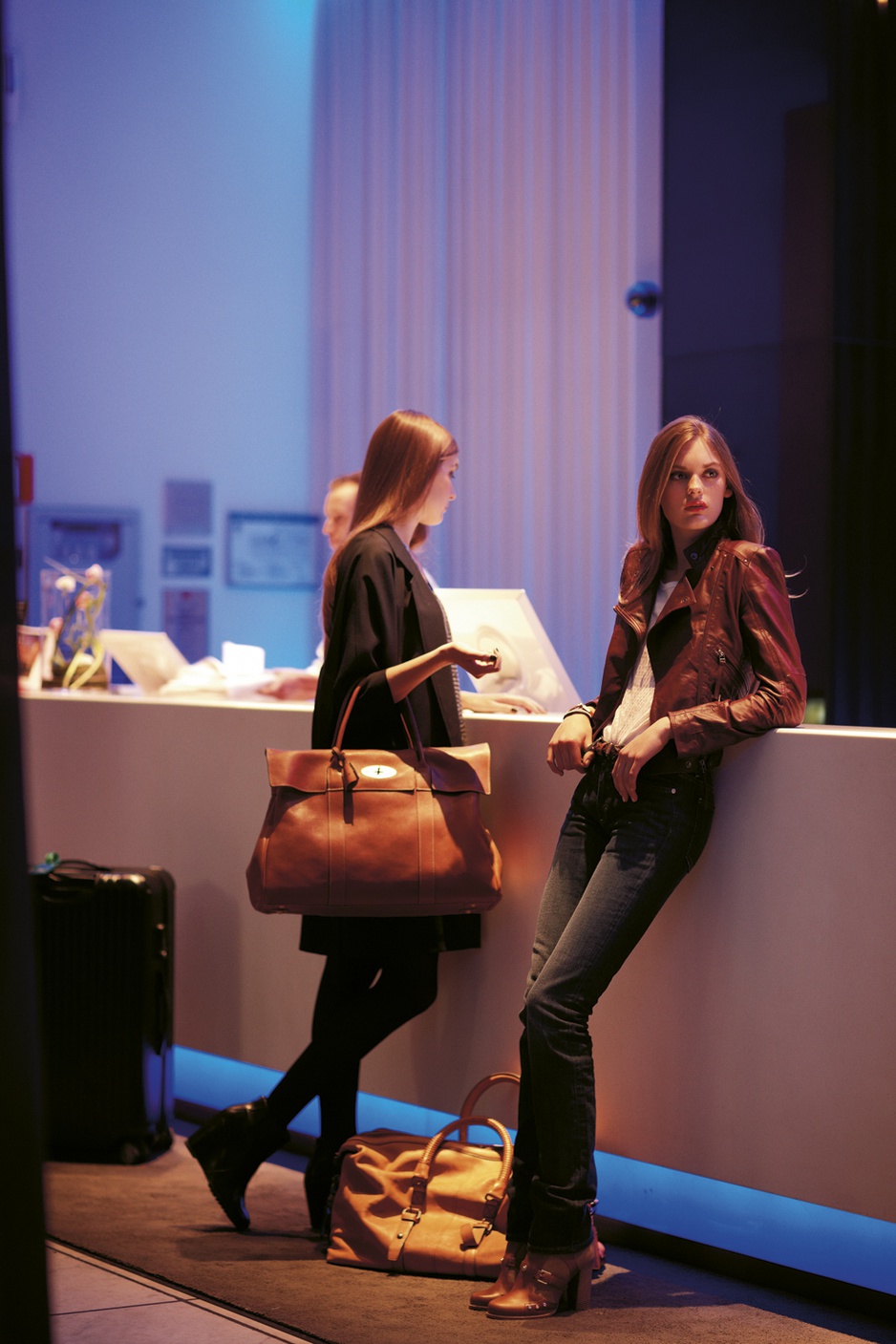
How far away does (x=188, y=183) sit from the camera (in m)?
7.13

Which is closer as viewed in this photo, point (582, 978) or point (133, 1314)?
point (582, 978)

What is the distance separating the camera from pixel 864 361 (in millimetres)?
4625

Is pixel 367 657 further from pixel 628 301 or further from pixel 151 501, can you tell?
pixel 151 501

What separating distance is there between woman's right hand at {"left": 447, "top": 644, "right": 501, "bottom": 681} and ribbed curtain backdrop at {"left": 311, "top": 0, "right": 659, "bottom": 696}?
3.54 meters

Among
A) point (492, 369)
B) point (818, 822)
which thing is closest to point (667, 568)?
point (818, 822)

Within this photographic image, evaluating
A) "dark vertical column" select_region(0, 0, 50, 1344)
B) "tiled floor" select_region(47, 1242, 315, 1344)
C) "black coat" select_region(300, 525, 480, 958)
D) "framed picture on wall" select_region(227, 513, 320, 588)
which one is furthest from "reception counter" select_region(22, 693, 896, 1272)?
"framed picture on wall" select_region(227, 513, 320, 588)

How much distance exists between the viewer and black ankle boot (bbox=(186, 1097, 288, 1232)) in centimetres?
288

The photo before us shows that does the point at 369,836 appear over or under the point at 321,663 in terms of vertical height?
under

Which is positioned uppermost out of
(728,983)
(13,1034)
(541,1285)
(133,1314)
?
(13,1034)

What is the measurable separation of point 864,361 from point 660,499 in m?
2.44

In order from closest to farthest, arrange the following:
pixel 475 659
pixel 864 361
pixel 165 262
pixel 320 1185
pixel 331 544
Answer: pixel 475 659, pixel 320 1185, pixel 331 544, pixel 864 361, pixel 165 262

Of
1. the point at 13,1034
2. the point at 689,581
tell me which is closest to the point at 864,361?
the point at 689,581

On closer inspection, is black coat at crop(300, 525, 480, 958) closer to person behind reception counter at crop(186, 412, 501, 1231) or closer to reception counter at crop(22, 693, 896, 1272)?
person behind reception counter at crop(186, 412, 501, 1231)

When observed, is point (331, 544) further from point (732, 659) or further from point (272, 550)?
point (272, 550)
